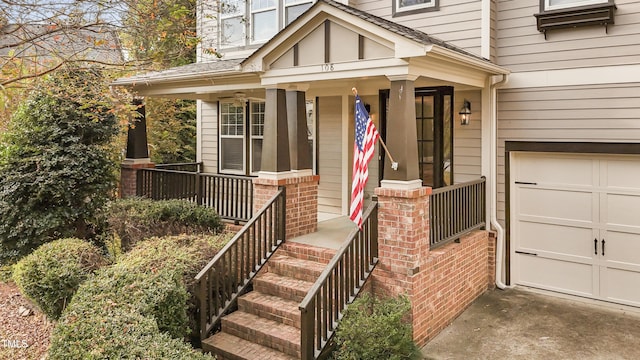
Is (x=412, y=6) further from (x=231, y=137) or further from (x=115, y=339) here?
(x=115, y=339)

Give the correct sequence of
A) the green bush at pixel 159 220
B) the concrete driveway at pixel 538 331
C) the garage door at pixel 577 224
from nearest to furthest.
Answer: the concrete driveway at pixel 538 331, the garage door at pixel 577 224, the green bush at pixel 159 220

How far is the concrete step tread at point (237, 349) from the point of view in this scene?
5.07m

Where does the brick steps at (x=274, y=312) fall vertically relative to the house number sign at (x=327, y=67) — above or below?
below

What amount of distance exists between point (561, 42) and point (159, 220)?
6900 mm

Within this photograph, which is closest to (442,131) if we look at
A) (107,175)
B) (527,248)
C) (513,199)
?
(513,199)

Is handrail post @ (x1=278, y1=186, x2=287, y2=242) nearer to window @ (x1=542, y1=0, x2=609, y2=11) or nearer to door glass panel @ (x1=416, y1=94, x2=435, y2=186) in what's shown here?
door glass panel @ (x1=416, y1=94, x2=435, y2=186)

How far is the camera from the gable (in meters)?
5.73

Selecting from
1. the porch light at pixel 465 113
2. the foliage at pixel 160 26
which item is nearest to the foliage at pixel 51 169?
the foliage at pixel 160 26

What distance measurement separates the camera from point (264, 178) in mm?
6824

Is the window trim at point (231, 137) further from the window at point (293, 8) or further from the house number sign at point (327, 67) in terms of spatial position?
the house number sign at point (327, 67)

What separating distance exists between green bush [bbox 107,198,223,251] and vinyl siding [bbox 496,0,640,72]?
550cm

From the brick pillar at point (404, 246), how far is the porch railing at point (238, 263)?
1614 millimetres

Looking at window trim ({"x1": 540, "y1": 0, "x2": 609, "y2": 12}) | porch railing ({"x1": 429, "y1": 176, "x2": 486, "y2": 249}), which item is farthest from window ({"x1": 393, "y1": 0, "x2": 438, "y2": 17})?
porch railing ({"x1": 429, "y1": 176, "x2": 486, "y2": 249})

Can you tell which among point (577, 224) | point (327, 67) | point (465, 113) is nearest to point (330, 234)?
point (327, 67)
